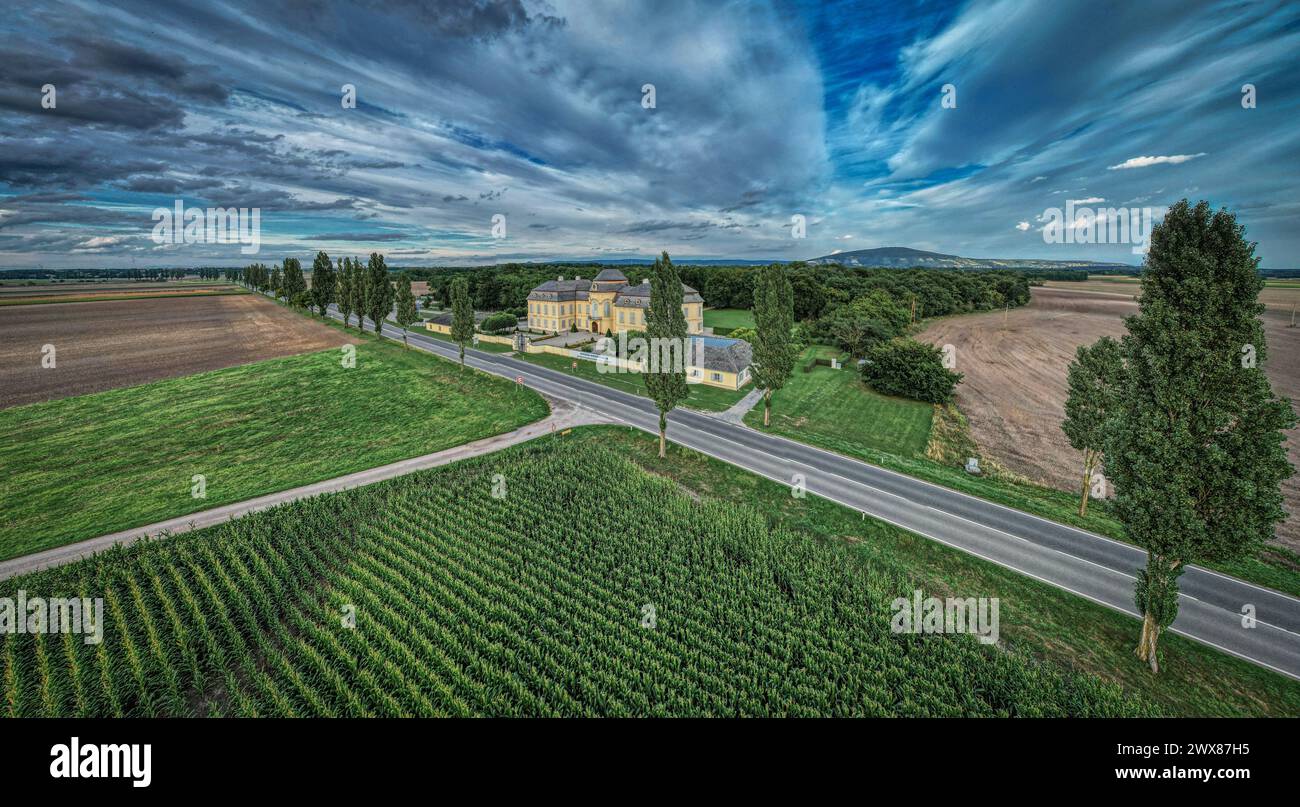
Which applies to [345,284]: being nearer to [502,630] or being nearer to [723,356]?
[723,356]

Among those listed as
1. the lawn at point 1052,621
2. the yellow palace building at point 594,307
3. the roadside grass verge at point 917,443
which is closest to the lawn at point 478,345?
the yellow palace building at point 594,307

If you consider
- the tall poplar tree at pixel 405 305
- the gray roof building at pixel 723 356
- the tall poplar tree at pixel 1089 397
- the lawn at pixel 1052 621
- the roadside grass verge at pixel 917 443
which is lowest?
the lawn at pixel 1052 621

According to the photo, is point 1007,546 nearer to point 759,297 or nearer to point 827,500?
point 827,500

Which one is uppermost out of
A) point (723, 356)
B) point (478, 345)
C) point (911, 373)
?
point (478, 345)

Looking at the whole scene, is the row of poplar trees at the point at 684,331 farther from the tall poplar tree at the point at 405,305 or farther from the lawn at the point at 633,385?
the tall poplar tree at the point at 405,305

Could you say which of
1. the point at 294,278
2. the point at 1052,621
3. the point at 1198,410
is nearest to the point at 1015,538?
the point at 1052,621

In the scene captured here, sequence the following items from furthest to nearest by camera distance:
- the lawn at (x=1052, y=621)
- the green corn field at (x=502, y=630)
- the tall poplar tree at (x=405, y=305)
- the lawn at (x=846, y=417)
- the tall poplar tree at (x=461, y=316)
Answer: the tall poplar tree at (x=405, y=305)
the tall poplar tree at (x=461, y=316)
the lawn at (x=846, y=417)
the lawn at (x=1052, y=621)
the green corn field at (x=502, y=630)
